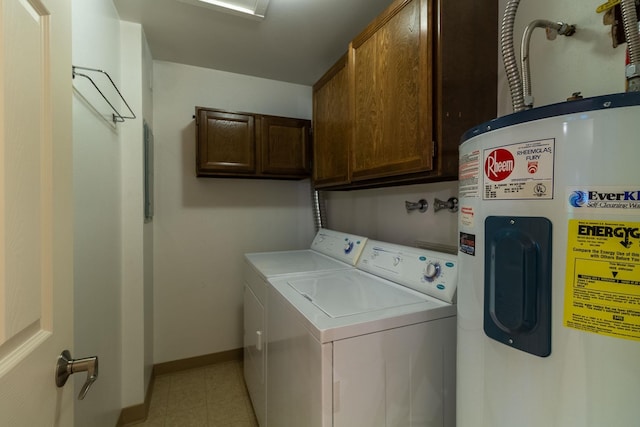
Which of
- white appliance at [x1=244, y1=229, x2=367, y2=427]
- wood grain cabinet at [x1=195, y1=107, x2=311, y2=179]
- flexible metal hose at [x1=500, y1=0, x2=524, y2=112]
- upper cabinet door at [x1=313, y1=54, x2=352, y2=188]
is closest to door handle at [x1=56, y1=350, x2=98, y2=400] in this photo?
white appliance at [x1=244, y1=229, x2=367, y2=427]

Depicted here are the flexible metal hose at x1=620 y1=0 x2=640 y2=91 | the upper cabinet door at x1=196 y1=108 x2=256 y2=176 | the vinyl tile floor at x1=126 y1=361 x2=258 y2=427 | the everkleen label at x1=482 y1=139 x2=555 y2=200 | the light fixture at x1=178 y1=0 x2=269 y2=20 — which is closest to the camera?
the everkleen label at x1=482 y1=139 x2=555 y2=200

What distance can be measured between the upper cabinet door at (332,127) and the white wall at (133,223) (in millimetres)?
1230

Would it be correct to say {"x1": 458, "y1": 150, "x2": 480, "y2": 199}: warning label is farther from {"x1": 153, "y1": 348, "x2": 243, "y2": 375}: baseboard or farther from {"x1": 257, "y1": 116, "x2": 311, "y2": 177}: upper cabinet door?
{"x1": 153, "y1": 348, "x2": 243, "y2": 375}: baseboard

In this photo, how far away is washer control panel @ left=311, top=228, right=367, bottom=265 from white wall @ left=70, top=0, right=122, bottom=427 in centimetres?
138

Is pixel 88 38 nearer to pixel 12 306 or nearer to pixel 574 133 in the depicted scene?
pixel 12 306

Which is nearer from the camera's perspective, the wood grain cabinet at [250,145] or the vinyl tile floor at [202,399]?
the vinyl tile floor at [202,399]

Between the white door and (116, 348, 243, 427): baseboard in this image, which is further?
(116, 348, 243, 427): baseboard

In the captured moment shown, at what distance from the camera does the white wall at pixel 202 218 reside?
2312 millimetres

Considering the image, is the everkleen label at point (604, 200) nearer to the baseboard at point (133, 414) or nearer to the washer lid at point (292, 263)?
the washer lid at point (292, 263)

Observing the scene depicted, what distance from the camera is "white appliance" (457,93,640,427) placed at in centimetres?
49

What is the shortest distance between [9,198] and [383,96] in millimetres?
1363

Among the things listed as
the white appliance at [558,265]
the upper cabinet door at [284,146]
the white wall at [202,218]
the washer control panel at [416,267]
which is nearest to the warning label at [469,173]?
the white appliance at [558,265]

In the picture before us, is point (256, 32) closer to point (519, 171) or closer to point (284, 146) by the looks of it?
point (284, 146)

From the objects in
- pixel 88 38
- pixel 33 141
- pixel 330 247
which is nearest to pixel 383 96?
pixel 330 247
